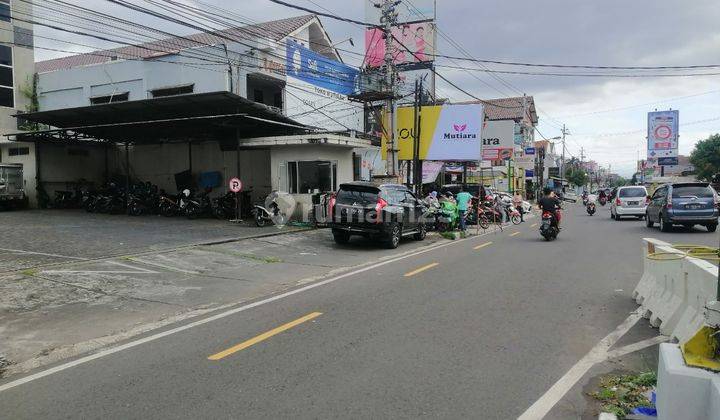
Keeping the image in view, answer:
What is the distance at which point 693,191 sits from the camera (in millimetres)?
18672

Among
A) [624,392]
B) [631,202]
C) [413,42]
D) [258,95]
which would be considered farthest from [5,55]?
[631,202]

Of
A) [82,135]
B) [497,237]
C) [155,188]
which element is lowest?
[497,237]

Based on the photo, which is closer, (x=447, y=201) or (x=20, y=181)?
(x=447, y=201)

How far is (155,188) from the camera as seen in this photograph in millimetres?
23594

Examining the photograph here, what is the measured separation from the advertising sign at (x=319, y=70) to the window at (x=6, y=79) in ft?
46.5

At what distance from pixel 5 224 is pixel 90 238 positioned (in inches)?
214

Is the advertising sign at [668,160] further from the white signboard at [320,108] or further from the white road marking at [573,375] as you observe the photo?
the white road marking at [573,375]

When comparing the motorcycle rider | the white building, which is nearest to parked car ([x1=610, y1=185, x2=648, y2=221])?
the motorcycle rider

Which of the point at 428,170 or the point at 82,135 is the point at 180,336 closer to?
the point at 82,135

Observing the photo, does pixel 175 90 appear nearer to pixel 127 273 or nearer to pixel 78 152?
pixel 78 152

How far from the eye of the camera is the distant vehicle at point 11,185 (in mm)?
22906

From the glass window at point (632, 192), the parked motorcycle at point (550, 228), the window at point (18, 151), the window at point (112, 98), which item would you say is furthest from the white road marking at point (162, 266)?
the glass window at point (632, 192)

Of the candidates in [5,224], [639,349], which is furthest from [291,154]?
[639,349]

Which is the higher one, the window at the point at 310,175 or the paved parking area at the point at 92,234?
the window at the point at 310,175
